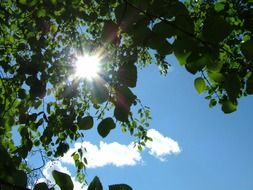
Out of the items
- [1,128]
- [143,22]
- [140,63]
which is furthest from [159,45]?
[140,63]

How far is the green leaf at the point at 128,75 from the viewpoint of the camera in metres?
1.37

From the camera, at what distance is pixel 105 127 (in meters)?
1.53

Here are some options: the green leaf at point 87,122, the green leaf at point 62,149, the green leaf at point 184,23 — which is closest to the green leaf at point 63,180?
the green leaf at point 87,122

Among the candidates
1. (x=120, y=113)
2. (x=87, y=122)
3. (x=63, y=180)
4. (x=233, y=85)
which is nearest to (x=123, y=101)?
(x=120, y=113)

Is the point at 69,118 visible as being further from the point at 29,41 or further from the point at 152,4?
the point at 152,4

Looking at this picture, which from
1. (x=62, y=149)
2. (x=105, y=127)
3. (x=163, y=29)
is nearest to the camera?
(x=163, y=29)

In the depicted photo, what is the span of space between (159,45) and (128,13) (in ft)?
0.69

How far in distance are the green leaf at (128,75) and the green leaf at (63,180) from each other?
470mm

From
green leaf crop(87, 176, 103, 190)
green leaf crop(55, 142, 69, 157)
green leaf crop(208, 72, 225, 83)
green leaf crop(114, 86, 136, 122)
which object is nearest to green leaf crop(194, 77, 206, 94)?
green leaf crop(208, 72, 225, 83)

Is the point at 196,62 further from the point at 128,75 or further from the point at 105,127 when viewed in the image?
the point at 105,127

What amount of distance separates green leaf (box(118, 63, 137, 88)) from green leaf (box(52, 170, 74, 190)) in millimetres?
470

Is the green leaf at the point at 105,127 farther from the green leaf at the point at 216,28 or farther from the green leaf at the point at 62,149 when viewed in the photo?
the green leaf at the point at 62,149

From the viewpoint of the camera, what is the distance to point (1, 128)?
3.07m

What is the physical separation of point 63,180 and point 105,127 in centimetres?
52
